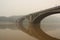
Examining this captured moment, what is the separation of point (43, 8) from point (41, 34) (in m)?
0.23

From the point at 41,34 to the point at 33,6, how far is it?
0.82ft

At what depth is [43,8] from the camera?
2.86 ft

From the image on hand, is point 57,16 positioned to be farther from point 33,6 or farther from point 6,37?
point 6,37

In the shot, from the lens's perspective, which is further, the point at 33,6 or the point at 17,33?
the point at 33,6

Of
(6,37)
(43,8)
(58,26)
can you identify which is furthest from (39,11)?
(6,37)

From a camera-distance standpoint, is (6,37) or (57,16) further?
(57,16)

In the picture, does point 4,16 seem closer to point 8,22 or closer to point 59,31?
point 8,22

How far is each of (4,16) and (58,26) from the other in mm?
327

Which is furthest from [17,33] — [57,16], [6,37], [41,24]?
[57,16]

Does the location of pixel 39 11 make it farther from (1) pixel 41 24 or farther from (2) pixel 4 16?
(2) pixel 4 16

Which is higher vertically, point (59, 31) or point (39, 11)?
point (39, 11)

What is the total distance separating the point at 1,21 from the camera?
2.78 feet

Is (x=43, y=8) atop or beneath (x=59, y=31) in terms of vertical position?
atop

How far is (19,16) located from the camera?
2.82ft
